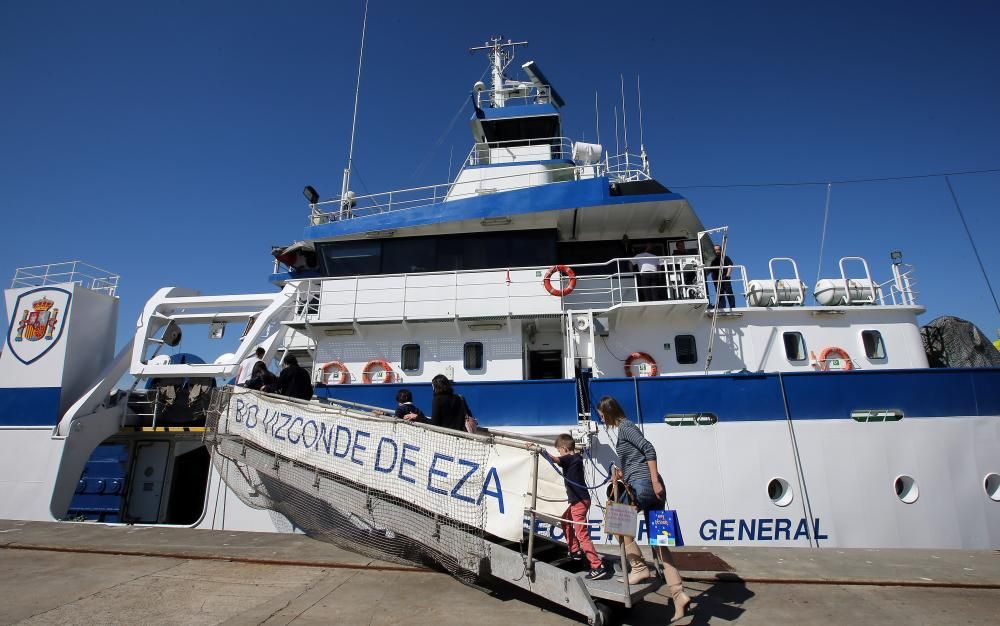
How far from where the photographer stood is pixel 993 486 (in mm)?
7609

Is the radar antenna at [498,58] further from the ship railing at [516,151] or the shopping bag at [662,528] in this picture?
the shopping bag at [662,528]

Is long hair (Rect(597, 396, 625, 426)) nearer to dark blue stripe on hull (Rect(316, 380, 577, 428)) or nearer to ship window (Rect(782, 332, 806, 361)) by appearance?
dark blue stripe on hull (Rect(316, 380, 577, 428))

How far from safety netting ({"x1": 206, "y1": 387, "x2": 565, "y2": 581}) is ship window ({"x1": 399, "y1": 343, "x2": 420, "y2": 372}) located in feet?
10.4

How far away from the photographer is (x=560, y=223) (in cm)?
1103

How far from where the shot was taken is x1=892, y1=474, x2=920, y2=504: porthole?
7461 mm

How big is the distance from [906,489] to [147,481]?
49.8 feet

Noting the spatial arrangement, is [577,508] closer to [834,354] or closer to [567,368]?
[567,368]

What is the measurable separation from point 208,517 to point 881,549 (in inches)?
428

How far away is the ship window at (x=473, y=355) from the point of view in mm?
9773

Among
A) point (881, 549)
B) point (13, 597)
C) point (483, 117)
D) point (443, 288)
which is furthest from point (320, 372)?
point (881, 549)

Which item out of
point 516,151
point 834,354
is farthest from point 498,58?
point 834,354

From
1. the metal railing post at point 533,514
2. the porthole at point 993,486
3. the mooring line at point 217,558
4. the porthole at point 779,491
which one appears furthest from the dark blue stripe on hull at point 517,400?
the porthole at point 993,486

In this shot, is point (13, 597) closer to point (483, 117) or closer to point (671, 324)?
point (671, 324)

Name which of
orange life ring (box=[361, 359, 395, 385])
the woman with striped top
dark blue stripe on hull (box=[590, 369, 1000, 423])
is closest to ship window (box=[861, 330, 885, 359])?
dark blue stripe on hull (box=[590, 369, 1000, 423])
